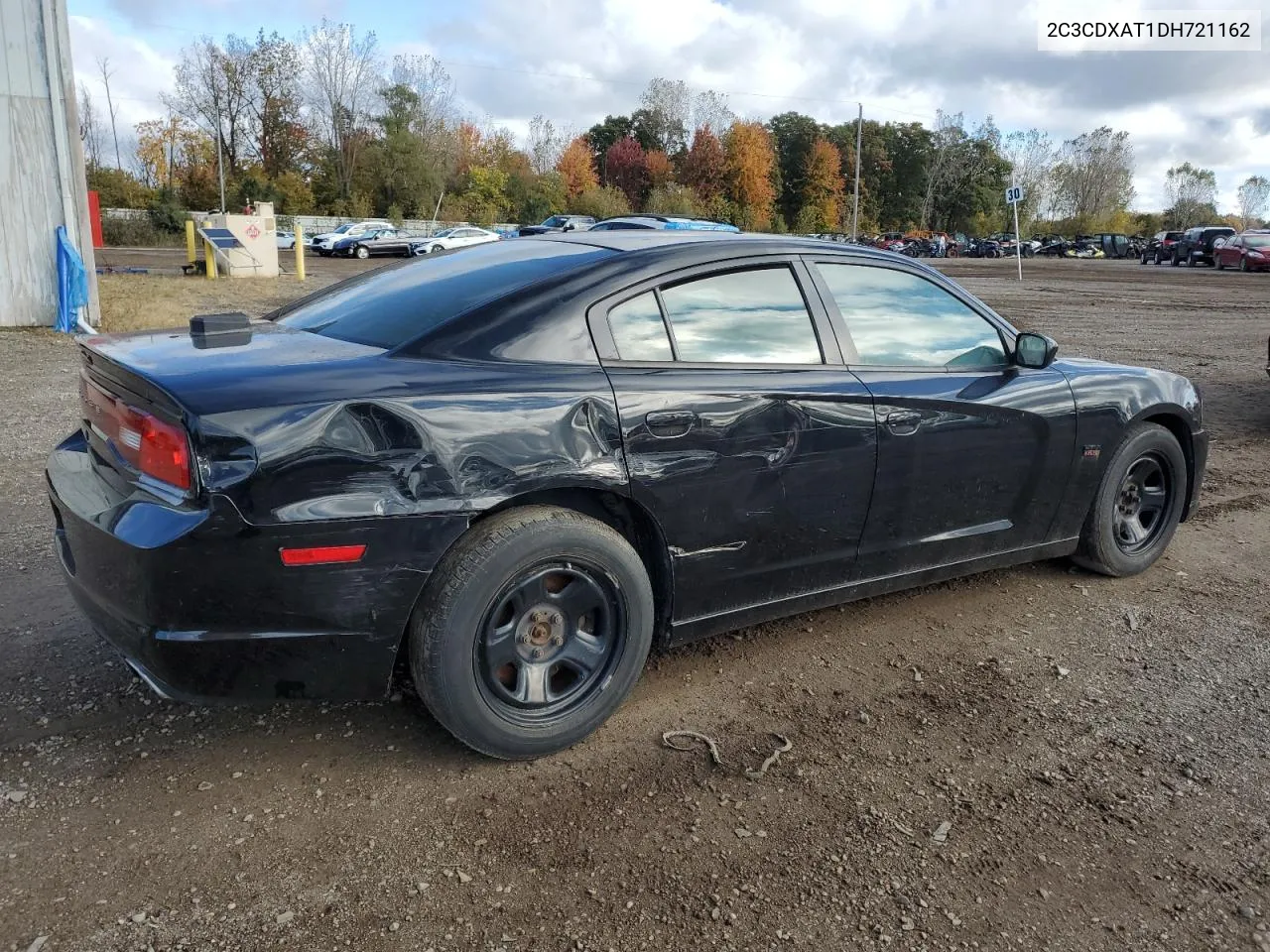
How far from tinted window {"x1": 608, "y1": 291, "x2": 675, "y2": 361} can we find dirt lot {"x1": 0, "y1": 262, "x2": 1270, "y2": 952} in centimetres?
121

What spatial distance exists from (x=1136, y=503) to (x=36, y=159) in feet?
43.1

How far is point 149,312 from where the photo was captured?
14266mm

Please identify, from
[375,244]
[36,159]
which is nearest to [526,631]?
[36,159]

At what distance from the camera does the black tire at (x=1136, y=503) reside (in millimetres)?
4340

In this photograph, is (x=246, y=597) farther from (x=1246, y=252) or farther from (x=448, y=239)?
(x=1246, y=252)

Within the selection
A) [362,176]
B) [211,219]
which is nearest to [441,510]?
[211,219]

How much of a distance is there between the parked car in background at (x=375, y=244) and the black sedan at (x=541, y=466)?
125ft

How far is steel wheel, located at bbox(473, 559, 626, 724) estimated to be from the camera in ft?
9.16


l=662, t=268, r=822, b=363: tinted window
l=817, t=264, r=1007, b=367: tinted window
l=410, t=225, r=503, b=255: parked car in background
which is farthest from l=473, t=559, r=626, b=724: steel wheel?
l=410, t=225, r=503, b=255: parked car in background

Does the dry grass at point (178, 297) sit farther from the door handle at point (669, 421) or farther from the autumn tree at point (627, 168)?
the autumn tree at point (627, 168)

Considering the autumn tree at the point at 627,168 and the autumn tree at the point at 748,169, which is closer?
the autumn tree at the point at 748,169

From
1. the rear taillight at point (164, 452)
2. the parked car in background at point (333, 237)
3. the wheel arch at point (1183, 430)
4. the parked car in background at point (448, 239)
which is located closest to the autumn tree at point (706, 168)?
the parked car in background at point (448, 239)

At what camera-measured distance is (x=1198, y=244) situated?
4125 cm

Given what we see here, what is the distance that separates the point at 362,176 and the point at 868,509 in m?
63.3
